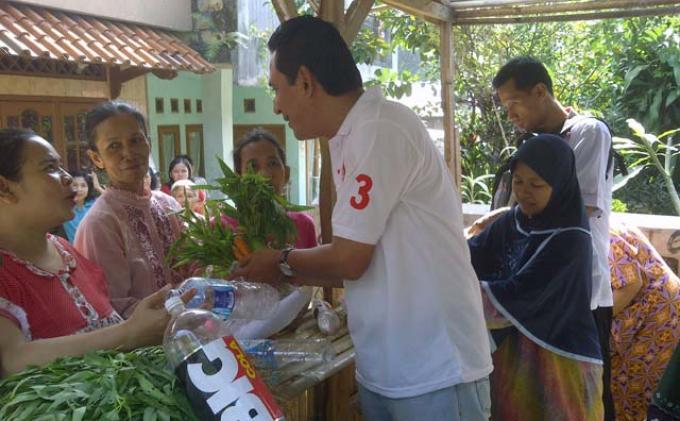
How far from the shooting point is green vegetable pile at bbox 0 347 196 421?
1.25 metres

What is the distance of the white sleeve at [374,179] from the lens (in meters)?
1.68

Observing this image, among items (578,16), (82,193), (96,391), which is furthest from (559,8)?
(82,193)

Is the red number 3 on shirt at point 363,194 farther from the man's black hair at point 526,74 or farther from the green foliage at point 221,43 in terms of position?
the green foliage at point 221,43

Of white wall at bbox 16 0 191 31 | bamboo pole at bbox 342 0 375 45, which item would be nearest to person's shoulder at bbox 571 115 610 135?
bamboo pole at bbox 342 0 375 45

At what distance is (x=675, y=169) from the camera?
31.3 feet

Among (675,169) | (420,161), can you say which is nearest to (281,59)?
(420,161)

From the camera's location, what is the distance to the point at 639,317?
3445 millimetres

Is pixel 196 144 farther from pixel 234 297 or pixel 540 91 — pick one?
pixel 234 297

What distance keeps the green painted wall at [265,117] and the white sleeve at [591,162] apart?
9.73 meters

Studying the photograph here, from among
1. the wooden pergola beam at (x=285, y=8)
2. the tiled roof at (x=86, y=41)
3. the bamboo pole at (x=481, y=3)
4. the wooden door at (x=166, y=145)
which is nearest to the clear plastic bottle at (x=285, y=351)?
the wooden pergola beam at (x=285, y=8)

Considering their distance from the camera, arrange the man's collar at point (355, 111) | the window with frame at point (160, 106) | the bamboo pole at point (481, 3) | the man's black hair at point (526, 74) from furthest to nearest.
A: the window with frame at point (160, 106), the bamboo pole at point (481, 3), the man's black hair at point (526, 74), the man's collar at point (355, 111)

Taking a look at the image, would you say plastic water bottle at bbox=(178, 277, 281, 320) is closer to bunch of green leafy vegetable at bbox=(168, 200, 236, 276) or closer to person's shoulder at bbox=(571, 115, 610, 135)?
bunch of green leafy vegetable at bbox=(168, 200, 236, 276)

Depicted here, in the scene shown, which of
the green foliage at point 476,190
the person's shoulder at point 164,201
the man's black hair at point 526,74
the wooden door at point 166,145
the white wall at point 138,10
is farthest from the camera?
the wooden door at point 166,145

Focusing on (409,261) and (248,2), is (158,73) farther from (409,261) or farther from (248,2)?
(409,261)
